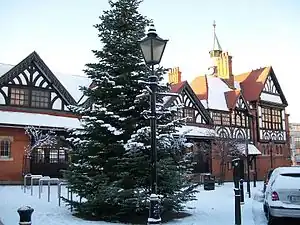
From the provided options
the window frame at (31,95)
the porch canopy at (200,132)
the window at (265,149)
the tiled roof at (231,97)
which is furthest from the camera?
the window at (265,149)

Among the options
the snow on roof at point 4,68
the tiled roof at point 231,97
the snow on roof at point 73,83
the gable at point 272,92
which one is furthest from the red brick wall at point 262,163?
the snow on roof at point 4,68

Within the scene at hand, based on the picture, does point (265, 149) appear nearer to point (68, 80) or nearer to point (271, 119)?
point (271, 119)

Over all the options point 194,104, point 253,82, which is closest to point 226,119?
point 194,104

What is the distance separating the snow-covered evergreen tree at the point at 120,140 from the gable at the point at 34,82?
→ 14.8 meters

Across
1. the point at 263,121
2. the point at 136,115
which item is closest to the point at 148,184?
the point at 136,115

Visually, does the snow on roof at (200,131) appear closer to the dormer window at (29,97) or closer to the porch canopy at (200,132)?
the porch canopy at (200,132)

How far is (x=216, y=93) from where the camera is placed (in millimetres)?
40000

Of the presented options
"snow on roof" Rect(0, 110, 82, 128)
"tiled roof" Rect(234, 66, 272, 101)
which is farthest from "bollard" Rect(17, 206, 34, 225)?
"tiled roof" Rect(234, 66, 272, 101)

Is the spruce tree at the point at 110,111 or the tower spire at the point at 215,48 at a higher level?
the tower spire at the point at 215,48

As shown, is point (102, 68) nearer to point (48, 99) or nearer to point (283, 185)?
point (283, 185)

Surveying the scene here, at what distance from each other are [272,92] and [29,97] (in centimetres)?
2952

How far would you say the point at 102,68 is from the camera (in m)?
11.7

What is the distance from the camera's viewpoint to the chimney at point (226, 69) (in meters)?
43.8

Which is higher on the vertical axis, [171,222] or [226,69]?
[226,69]
